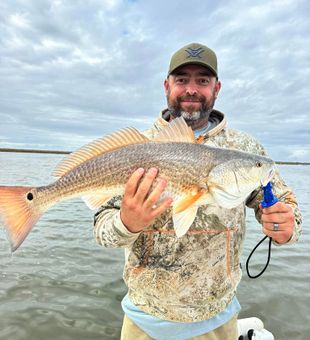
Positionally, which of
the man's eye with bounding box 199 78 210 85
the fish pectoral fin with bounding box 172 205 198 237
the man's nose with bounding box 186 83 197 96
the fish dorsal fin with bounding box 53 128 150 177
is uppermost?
the man's eye with bounding box 199 78 210 85

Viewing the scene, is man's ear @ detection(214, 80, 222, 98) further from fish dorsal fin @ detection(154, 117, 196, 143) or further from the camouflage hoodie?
the camouflage hoodie

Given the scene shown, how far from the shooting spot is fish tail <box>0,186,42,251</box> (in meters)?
2.69

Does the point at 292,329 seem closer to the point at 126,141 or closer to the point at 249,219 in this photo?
the point at 126,141

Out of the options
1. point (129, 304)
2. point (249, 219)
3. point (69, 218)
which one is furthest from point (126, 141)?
point (249, 219)

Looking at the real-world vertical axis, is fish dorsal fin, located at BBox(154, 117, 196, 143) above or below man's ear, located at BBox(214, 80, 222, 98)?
below

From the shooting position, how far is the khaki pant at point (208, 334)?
3.03 meters

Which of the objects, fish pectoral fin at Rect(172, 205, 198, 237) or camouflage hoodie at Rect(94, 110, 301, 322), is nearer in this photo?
fish pectoral fin at Rect(172, 205, 198, 237)

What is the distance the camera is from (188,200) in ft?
8.42

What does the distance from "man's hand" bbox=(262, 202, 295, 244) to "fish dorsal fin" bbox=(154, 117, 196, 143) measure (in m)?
0.81

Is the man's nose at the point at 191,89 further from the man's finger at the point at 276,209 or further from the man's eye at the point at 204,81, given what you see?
the man's finger at the point at 276,209

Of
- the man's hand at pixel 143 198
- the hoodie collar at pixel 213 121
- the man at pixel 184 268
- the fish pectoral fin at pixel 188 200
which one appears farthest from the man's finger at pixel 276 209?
the hoodie collar at pixel 213 121

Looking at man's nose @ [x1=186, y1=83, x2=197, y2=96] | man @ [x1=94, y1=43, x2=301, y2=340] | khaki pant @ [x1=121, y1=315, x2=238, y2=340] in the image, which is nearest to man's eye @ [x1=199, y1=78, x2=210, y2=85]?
man's nose @ [x1=186, y1=83, x2=197, y2=96]

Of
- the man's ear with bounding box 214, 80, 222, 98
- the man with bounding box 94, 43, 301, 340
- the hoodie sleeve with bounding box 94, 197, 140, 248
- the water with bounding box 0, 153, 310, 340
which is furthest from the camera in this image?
the water with bounding box 0, 153, 310, 340

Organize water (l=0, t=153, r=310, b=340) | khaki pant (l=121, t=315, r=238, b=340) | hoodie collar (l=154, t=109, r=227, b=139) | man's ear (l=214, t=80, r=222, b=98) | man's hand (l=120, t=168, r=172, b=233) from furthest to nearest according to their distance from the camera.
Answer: water (l=0, t=153, r=310, b=340), man's ear (l=214, t=80, r=222, b=98), hoodie collar (l=154, t=109, r=227, b=139), khaki pant (l=121, t=315, r=238, b=340), man's hand (l=120, t=168, r=172, b=233)
